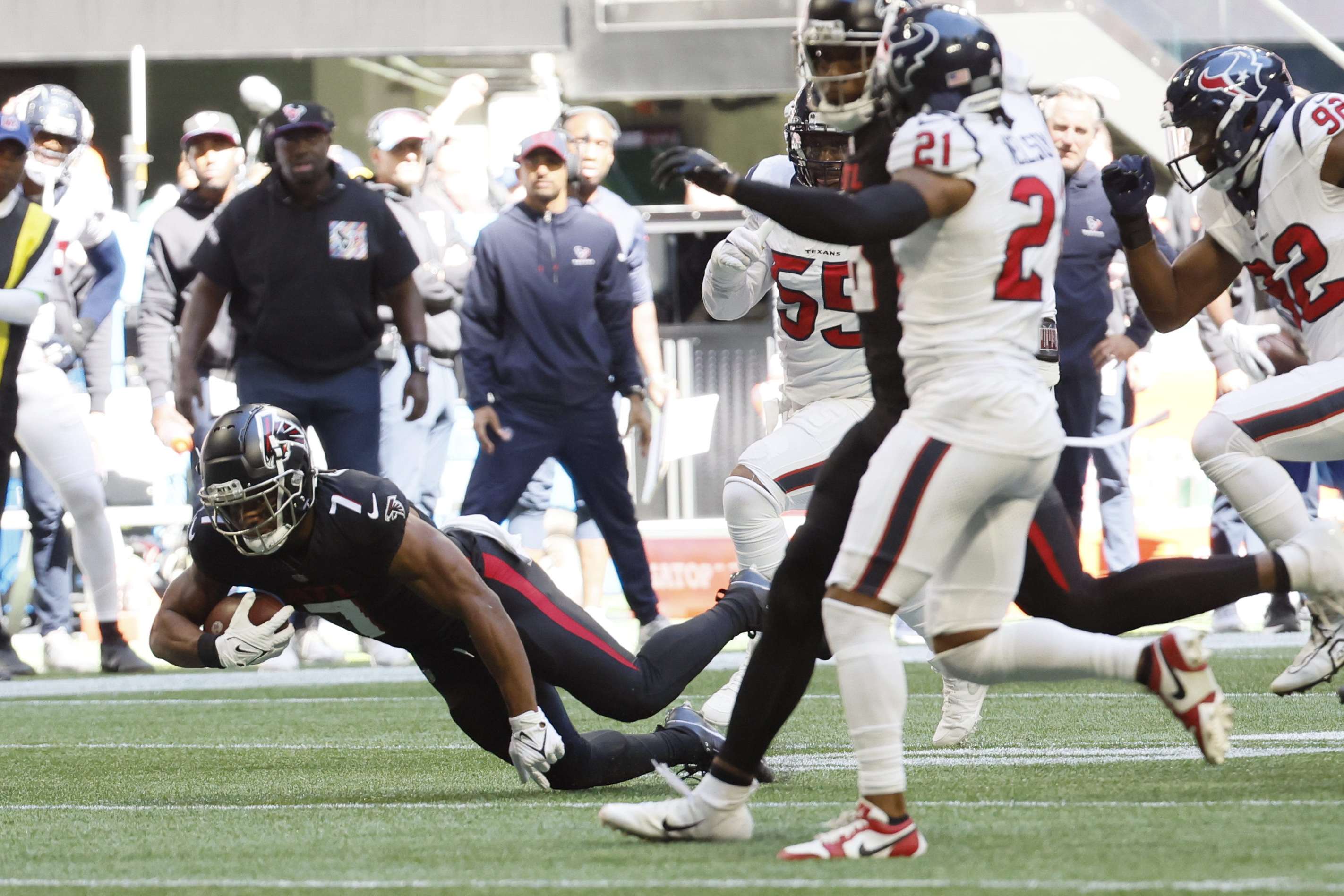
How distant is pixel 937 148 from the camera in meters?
3.59

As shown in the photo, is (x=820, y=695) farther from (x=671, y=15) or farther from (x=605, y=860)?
(x=671, y=15)

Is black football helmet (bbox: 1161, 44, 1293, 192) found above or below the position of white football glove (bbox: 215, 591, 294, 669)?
above

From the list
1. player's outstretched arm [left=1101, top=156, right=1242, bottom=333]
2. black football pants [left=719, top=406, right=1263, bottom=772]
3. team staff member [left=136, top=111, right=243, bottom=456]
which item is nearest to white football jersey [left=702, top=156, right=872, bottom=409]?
player's outstretched arm [left=1101, top=156, right=1242, bottom=333]

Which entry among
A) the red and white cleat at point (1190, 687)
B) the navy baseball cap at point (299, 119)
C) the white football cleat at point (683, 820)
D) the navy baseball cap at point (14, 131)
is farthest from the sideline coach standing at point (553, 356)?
the red and white cleat at point (1190, 687)

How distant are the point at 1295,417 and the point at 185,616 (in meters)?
2.78

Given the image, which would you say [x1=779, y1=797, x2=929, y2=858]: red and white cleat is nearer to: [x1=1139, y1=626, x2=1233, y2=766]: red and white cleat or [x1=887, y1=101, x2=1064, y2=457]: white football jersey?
[x1=1139, y1=626, x2=1233, y2=766]: red and white cleat

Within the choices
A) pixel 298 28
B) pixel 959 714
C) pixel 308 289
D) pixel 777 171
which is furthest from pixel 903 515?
pixel 298 28

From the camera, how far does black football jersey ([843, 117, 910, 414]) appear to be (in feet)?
12.7

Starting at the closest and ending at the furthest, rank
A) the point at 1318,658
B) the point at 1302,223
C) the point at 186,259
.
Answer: the point at 1318,658
the point at 1302,223
the point at 186,259

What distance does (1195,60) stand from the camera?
560 cm

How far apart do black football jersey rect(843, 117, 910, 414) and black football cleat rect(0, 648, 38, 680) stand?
5395 mm

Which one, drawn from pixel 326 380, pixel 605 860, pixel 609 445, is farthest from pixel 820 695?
pixel 605 860

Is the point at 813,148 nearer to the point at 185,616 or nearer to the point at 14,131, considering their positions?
the point at 185,616

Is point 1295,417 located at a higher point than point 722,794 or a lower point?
higher
